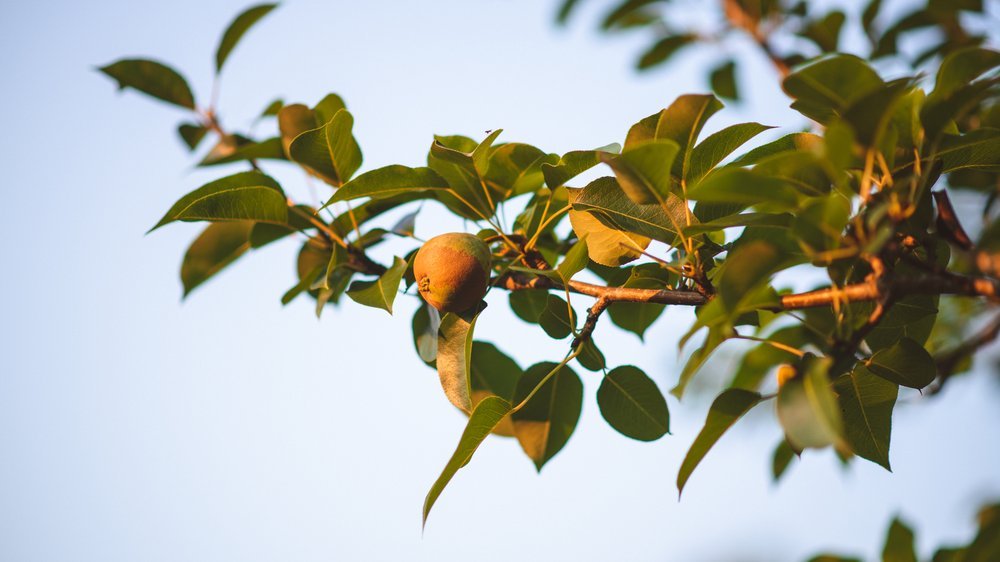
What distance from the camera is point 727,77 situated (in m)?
3.45

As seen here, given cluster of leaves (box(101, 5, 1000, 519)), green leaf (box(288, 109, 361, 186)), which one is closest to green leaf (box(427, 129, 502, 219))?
cluster of leaves (box(101, 5, 1000, 519))

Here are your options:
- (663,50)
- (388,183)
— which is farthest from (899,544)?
(663,50)

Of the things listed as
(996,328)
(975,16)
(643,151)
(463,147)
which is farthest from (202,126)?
(975,16)

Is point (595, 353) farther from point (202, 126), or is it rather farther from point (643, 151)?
point (202, 126)

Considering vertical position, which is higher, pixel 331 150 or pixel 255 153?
pixel 255 153

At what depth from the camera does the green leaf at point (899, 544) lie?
1.37 m

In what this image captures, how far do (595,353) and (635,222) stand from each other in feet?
0.93

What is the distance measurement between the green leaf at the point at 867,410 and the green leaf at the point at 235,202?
1.13 meters

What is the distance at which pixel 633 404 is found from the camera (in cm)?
143

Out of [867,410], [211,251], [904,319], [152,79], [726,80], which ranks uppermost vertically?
[152,79]

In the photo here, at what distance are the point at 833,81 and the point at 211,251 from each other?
4.76 feet

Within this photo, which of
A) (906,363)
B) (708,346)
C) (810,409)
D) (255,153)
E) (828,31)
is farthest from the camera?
(828,31)

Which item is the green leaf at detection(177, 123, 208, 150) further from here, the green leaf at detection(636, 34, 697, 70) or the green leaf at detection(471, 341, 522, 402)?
the green leaf at detection(636, 34, 697, 70)

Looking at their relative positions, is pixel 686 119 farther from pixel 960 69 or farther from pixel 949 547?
pixel 949 547
